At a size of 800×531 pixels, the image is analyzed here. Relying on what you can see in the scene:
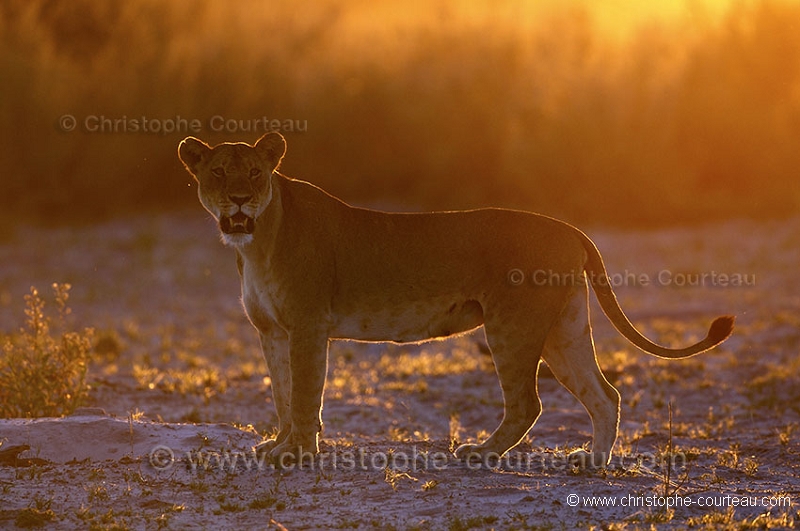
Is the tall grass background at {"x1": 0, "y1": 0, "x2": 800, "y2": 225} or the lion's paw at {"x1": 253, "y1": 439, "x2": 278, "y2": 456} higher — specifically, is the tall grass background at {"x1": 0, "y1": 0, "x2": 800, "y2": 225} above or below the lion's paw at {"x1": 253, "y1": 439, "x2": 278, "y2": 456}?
above

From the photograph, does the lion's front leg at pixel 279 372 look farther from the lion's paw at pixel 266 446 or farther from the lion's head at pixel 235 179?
the lion's head at pixel 235 179

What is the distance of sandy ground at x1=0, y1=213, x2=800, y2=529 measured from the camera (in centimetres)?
678

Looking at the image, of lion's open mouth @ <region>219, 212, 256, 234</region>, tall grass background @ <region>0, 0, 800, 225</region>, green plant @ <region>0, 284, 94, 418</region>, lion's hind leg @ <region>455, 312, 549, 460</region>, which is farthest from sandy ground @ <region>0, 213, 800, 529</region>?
lion's open mouth @ <region>219, 212, 256, 234</region>

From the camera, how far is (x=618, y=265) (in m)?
18.8

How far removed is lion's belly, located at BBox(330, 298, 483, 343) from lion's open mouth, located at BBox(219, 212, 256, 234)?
2.70 ft

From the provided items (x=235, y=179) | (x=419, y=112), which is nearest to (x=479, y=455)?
(x=235, y=179)

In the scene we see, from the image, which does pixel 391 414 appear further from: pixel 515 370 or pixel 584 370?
pixel 515 370

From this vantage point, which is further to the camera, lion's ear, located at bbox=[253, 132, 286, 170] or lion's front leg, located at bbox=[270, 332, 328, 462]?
lion's ear, located at bbox=[253, 132, 286, 170]

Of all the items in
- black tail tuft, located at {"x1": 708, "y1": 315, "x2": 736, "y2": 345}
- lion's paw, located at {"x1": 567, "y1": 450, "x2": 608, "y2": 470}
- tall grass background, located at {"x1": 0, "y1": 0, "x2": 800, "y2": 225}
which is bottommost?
lion's paw, located at {"x1": 567, "y1": 450, "x2": 608, "y2": 470}

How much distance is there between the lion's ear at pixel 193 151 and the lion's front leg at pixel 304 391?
1233 millimetres

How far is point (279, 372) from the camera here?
7.91 m

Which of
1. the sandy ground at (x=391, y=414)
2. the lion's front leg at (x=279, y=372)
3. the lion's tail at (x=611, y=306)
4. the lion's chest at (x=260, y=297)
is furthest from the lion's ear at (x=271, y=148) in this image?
the lion's tail at (x=611, y=306)

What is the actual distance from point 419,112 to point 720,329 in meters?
15.6

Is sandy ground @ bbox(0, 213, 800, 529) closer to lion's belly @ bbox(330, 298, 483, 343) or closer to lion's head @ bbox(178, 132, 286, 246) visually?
lion's belly @ bbox(330, 298, 483, 343)
